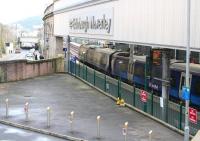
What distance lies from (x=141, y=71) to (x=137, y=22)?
350 inches

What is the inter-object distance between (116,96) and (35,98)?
20.1 ft

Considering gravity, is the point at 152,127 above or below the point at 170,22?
below

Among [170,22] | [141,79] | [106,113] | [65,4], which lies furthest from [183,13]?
[65,4]

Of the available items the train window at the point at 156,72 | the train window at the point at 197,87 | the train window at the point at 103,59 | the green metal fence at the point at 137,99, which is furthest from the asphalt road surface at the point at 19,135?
the train window at the point at 103,59

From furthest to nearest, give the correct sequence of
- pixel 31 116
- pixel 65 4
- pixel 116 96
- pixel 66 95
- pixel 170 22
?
pixel 65 4, pixel 66 95, pixel 116 96, pixel 31 116, pixel 170 22

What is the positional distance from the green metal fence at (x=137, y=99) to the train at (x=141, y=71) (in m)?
1.61

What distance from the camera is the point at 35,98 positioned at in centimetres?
3697

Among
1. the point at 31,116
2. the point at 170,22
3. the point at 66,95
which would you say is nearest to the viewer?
the point at 170,22

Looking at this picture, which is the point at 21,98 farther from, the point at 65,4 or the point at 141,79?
the point at 65,4

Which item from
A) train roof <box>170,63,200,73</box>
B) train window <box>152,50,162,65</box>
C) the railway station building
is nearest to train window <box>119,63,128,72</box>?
the railway station building

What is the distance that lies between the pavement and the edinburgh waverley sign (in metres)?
4.93

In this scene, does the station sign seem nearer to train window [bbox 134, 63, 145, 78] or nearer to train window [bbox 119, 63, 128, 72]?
train window [bbox 134, 63, 145, 78]

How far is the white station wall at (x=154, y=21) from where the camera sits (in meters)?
24.6

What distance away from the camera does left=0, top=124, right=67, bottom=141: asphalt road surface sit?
78.8 ft
